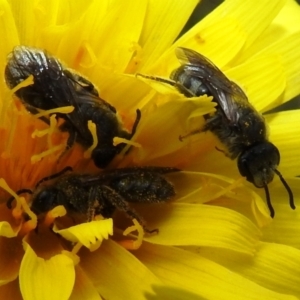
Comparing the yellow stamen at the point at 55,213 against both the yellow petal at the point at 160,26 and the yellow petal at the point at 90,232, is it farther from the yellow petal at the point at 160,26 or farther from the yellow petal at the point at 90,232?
the yellow petal at the point at 160,26

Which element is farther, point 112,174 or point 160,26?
point 160,26

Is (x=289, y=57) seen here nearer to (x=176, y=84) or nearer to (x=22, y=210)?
(x=176, y=84)

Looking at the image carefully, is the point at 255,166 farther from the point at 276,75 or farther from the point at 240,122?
the point at 276,75

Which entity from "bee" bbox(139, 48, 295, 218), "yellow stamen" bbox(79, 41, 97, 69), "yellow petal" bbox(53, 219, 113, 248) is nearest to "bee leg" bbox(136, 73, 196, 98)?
"bee" bbox(139, 48, 295, 218)

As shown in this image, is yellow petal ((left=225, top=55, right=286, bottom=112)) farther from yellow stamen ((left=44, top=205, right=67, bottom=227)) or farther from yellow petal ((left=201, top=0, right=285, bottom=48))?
yellow stamen ((left=44, top=205, right=67, bottom=227))

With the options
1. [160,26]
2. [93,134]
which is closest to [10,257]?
[93,134]

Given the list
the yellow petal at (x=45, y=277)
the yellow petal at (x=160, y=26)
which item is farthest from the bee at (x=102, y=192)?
the yellow petal at (x=160, y=26)

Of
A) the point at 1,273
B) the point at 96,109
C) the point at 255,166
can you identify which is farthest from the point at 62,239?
the point at 255,166
